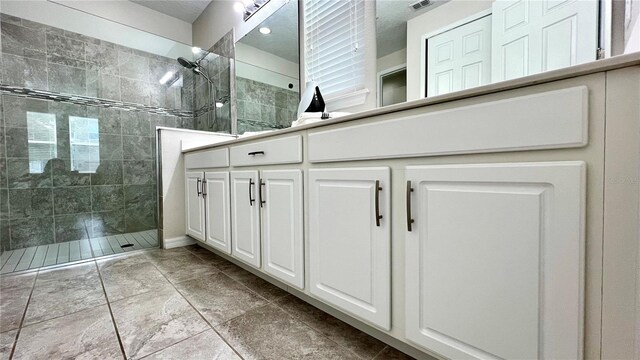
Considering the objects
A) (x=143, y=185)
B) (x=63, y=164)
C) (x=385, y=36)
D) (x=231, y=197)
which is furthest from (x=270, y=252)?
(x=63, y=164)

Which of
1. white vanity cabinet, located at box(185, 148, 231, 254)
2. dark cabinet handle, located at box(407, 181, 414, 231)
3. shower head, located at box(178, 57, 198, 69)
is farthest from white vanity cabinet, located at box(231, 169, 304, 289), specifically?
shower head, located at box(178, 57, 198, 69)

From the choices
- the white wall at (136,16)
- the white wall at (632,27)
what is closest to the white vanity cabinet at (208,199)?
the white wall at (632,27)

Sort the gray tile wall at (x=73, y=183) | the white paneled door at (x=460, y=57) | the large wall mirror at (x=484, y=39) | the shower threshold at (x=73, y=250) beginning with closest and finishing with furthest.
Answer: the large wall mirror at (x=484, y=39) < the white paneled door at (x=460, y=57) < the shower threshold at (x=73, y=250) < the gray tile wall at (x=73, y=183)

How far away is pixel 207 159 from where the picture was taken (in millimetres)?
1922

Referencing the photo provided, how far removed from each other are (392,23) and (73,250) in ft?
9.55

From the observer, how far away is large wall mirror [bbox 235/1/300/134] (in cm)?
207

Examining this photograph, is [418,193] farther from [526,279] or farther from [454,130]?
[526,279]

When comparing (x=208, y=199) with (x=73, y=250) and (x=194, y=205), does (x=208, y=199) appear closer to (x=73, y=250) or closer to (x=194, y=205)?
(x=194, y=205)

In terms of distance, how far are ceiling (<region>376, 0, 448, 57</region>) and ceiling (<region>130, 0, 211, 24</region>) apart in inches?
98.4

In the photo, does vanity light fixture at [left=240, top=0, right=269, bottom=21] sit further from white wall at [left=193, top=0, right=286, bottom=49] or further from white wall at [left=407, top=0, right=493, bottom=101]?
white wall at [left=407, top=0, right=493, bottom=101]

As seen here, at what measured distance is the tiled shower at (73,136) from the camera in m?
2.20

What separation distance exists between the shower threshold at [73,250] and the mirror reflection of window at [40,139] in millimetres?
689

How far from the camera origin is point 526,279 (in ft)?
1.90

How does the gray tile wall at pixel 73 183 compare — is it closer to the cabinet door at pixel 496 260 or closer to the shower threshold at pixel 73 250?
the shower threshold at pixel 73 250
